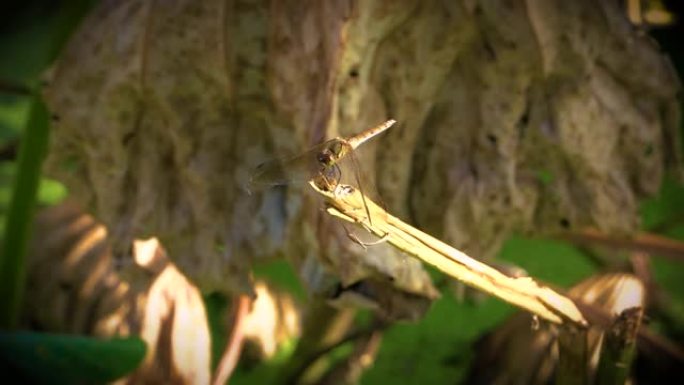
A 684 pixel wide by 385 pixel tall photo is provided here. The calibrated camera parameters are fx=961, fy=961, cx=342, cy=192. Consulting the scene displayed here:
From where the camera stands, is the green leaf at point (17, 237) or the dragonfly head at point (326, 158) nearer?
the dragonfly head at point (326, 158)

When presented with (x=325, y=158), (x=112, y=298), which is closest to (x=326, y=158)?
(x=325, y=158)

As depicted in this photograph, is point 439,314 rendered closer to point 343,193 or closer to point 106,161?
point 106,161

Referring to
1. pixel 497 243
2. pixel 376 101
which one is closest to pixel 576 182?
pixel 497 243

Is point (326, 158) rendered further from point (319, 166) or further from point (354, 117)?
point (354, 117)

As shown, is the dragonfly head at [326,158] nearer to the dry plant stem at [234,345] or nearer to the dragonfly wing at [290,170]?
the dragonfly wing at [290,170]

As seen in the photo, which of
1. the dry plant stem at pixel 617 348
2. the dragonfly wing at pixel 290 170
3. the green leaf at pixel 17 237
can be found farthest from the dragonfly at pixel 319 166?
the green leaf at pixel 17 237

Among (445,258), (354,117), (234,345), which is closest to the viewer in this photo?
(445,258)
